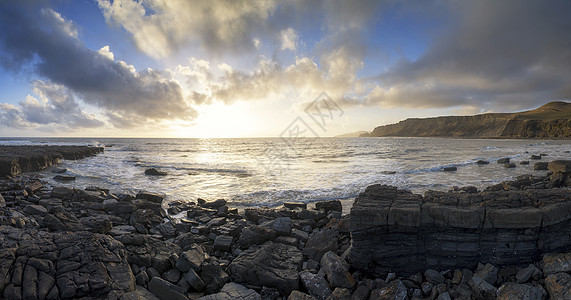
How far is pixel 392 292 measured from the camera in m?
4.19

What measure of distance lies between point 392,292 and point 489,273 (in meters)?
1.66

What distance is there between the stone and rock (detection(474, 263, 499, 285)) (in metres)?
2.15

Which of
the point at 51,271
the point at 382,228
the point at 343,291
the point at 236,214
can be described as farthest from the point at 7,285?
the point at 236,214

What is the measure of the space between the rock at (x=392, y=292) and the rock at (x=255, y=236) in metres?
3.09

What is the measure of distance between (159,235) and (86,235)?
9.11 feet

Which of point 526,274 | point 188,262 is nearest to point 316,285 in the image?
point 188,262

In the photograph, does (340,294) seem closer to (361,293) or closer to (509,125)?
(361,293)

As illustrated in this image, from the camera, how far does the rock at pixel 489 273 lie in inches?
162

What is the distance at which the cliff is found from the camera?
4144 inches

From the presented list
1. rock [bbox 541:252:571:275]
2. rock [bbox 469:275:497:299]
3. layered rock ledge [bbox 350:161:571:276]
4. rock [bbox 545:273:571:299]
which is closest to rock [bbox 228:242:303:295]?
layered rock ledge [bbox 350:161:571:276]

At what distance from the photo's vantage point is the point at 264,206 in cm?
1179

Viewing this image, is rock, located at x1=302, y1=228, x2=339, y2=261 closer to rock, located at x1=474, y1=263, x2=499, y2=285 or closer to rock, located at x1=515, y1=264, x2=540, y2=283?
rock, located at x1=474, y1=263, x2=499, y2=285

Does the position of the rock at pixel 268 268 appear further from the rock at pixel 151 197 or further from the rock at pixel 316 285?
the rock at pixel 151 197

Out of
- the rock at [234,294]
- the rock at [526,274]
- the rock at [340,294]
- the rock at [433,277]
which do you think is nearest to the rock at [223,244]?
the rock at [234,294]
